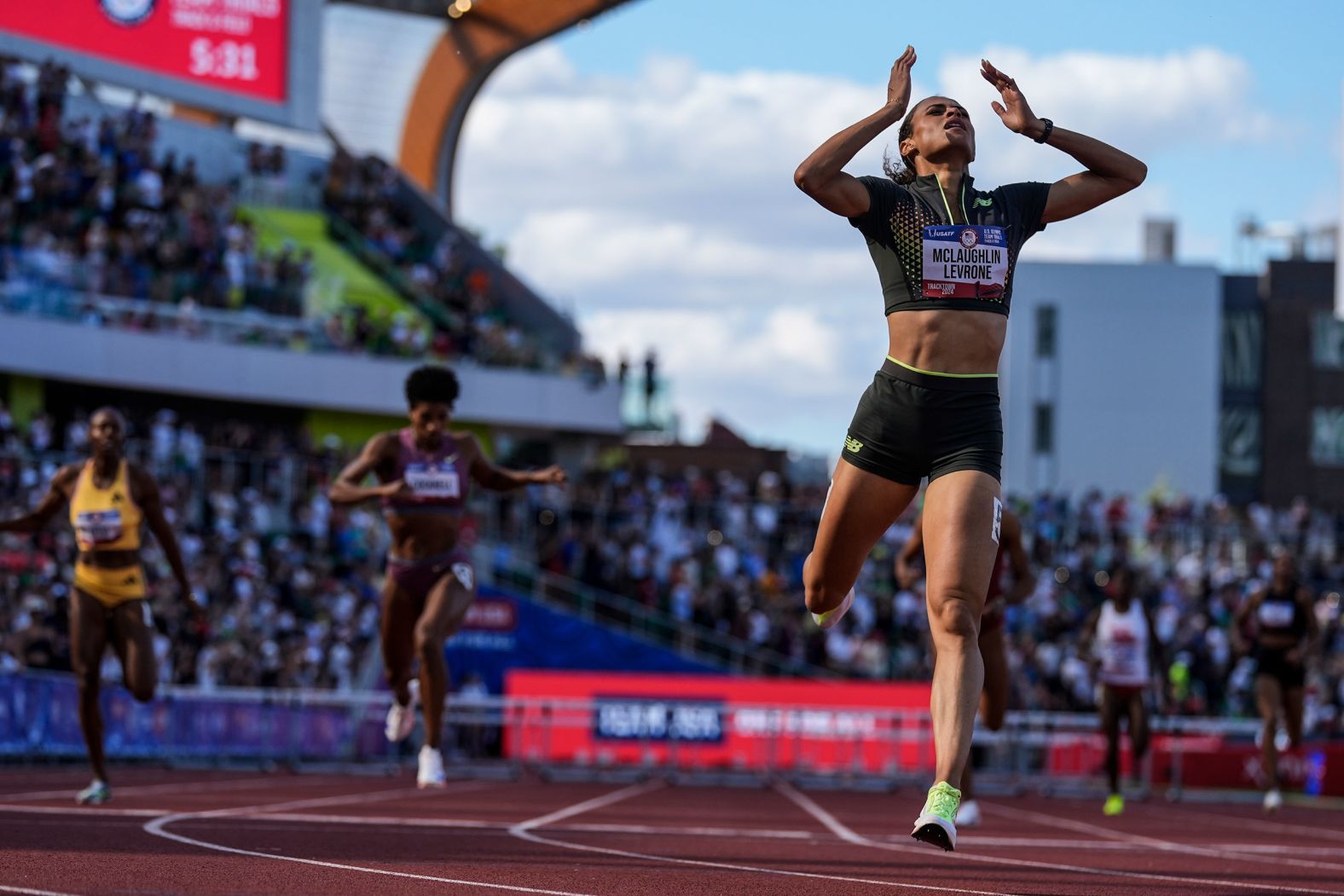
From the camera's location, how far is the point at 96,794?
1149 centimetres

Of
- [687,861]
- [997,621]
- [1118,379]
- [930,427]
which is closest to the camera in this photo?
[930,427]

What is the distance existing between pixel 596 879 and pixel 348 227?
35502 millimetres

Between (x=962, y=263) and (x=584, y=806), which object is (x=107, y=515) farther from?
(x=962, y=263)

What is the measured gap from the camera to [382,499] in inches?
472

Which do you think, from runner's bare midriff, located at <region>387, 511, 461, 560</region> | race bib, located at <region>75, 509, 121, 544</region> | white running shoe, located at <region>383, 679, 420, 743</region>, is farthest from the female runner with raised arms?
white running shoe, located at <region>383, 679, 420, 743</region>

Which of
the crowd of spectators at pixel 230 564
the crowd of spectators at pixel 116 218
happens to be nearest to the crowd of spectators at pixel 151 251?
the crowd of spectators at pixel 116 218

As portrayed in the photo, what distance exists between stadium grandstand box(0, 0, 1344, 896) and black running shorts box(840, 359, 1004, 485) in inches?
28.2

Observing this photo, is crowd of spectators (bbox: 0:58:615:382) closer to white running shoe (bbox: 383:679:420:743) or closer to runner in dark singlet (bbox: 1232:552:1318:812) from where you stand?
white running shoe (bbox: 383:679:420:743)

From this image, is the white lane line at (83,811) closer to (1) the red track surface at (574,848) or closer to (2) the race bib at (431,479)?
(1) the red track surface at (574,848)

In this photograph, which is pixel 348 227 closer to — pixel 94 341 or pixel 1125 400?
pixel 94 341

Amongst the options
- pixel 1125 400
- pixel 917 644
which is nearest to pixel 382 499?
pixel 917 644

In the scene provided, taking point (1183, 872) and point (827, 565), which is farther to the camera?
point (1183, 872)

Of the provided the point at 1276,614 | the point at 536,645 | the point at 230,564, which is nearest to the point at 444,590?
the point at 1276,614

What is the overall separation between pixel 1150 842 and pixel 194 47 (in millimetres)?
31814
